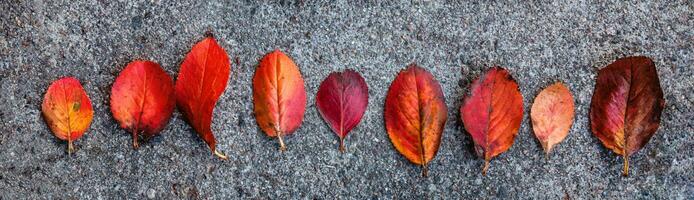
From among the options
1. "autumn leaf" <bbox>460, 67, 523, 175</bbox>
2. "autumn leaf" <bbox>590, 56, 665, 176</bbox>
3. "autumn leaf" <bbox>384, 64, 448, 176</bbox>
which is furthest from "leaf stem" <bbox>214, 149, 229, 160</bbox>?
"autumn leaf" <bbox>590, 56, 665, 176</bbox>

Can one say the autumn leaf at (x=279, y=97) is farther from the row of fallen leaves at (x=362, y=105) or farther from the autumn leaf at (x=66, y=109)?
the autumn leaf at (x=66, y=109)

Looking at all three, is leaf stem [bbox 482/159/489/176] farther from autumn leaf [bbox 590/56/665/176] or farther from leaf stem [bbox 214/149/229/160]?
leaf stem [bbox 214/149/229/160]

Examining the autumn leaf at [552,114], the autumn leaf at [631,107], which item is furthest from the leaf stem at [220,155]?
the autumn leaf at [631,107]

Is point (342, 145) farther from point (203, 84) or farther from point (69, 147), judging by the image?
point (69, 147)

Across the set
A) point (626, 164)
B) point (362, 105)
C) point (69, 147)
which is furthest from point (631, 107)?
point (69, 147)

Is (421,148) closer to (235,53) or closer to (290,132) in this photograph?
(290,132)

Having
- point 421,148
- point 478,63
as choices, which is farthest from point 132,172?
point 478,63
